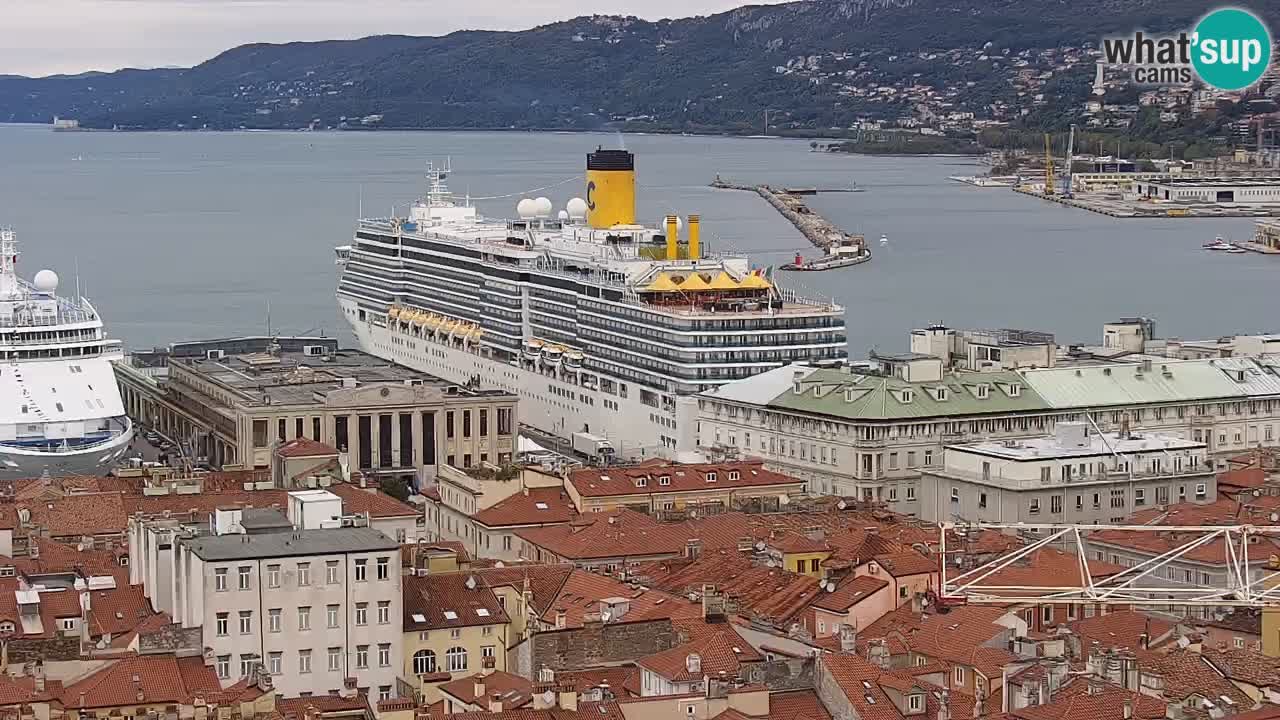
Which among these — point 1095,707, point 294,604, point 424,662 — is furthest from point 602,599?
point 1095,707

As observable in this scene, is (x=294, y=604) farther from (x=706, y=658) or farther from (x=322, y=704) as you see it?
(x=706, y=658)

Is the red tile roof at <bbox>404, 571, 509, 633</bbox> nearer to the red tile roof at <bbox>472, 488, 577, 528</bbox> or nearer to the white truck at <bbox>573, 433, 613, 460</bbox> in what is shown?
the red tile roof at <bbox>472, 488, 577, 528</bbox>

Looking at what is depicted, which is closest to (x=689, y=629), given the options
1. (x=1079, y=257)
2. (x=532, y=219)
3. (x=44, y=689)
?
(x=44, y=689)

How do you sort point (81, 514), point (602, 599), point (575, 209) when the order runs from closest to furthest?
point (602, 599) → point (81, 514) → point (575, 209)

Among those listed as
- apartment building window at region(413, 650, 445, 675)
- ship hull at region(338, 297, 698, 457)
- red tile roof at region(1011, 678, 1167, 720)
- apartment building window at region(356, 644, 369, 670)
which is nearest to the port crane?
red tile roof at region(1011, 678, 1167, 720)

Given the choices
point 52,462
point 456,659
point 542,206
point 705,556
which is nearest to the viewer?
point 456,659

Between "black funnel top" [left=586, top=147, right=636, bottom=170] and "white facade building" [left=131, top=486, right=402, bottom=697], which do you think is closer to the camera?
"white facade building" [left=131, top=486, right=402, bottom=697]

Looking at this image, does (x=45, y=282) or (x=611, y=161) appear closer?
(x=45, y=282)
